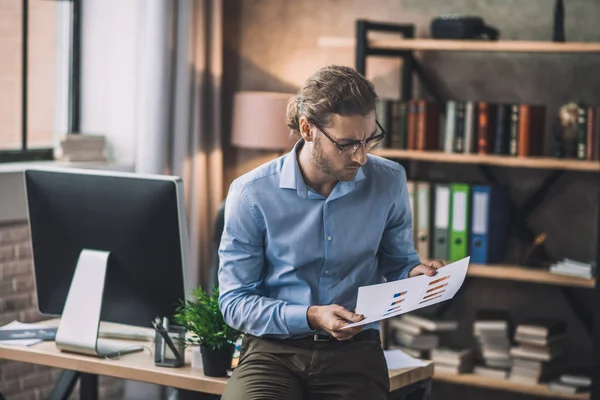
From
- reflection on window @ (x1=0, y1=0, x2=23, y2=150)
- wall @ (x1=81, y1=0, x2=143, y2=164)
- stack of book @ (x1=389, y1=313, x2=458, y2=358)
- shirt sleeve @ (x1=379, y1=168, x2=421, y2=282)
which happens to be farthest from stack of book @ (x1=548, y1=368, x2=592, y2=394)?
reflection on window @ (x1=0, y1=0, x2=23, y2=150)

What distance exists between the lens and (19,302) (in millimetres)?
3812

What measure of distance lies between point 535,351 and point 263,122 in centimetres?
150

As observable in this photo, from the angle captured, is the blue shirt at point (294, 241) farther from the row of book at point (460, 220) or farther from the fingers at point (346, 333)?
the row of book at point (460, 220)

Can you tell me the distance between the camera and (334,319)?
216cm

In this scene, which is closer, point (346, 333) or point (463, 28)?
point (346, 333)

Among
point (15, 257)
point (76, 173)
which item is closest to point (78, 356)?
point (76, 173)

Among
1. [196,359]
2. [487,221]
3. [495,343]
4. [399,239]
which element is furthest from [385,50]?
[196,359]

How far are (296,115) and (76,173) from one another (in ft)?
2.09

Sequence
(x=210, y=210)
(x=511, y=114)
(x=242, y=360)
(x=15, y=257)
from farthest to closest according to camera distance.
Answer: (x=210, y=210) → (x=511, y=114) → (x=15, y=257) → (x=242, y=360)

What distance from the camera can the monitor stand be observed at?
2572mm

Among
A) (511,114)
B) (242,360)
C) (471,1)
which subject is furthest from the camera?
(471,1)

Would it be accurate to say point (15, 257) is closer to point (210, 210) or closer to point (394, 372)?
point (210, 210)

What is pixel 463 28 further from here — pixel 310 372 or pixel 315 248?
pixel 310 372

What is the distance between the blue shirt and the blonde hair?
0.15m
